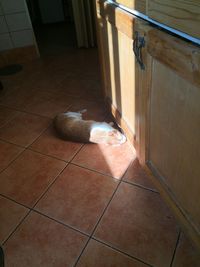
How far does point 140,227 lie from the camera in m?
1.16

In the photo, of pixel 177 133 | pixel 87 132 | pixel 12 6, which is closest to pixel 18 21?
pixel 12 6

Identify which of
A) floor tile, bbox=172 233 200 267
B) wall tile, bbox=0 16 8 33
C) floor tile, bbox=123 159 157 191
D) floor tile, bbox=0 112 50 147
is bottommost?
floor tile, bbox=172 233 200 267

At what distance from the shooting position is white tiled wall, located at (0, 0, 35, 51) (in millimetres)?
2835

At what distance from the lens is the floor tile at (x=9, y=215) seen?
3.98ft

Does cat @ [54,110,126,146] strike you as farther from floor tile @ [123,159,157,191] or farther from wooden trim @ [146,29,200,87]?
wooden trim @ [146,29,200,87]

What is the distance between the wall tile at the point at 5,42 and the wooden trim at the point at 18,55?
0.17 ft

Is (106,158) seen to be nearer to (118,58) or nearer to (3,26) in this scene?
(118,58)

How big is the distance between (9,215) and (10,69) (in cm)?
223

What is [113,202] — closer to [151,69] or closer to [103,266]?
[103,266]

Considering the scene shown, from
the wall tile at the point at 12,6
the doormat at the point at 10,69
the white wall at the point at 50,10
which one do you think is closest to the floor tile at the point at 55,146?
the doormat at the point at 10,69

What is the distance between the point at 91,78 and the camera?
2.57 m

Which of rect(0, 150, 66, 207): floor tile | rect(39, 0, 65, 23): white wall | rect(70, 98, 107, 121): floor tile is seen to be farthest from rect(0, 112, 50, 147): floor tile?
rect(39, 0, 65, 23): white wall

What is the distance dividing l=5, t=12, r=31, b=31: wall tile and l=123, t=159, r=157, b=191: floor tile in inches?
98.5

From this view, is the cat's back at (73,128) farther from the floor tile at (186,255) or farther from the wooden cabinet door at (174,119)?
the floor tile at (186,255)
